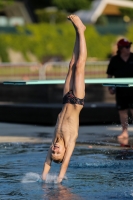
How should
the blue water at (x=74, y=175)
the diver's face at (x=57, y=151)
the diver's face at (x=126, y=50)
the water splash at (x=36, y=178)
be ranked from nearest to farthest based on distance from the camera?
1. the blue water at (x=74, y=175)
2. the diver's face at (x=57, y=151)
3. the water splash at (x=36, y=178)
4. the diver's face at (x=126, y=50)

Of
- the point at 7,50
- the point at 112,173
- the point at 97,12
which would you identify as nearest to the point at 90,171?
the point at 112,173

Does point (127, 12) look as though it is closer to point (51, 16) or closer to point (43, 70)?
point (51, 16)

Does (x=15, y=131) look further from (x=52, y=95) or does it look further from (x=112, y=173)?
(x=112, y=173)

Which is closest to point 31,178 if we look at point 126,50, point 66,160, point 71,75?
point 66,160

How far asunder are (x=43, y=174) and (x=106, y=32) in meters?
55.0

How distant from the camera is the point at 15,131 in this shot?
16.1 meters

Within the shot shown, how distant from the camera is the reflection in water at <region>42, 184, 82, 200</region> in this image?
338 inches

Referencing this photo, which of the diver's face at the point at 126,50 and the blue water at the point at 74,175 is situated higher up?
the diver's face at the point at 126,50

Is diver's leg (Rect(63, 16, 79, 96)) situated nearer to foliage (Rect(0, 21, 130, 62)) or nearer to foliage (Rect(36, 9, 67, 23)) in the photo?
foliage (Rect(0, 21, 130, 62))

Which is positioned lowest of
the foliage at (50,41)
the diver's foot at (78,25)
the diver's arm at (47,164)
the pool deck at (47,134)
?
the diver's arm at (47,164)

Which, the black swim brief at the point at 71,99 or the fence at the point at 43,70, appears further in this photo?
the fence at the point at 43,70

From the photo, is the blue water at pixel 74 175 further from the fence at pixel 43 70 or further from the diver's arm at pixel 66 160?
the fence at pixel 43 70

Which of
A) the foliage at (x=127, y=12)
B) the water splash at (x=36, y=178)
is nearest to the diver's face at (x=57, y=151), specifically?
the water splash at (x=36, y=178)

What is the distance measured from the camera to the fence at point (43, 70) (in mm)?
21594
